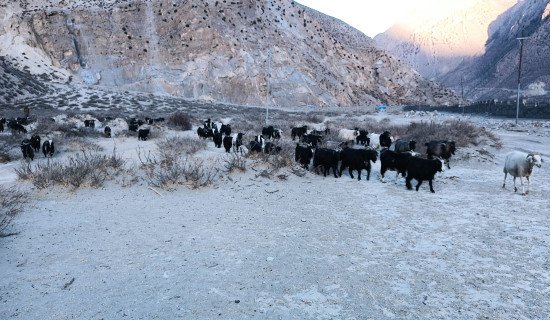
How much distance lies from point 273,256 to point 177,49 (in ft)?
178

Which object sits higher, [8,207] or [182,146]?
[182,146]

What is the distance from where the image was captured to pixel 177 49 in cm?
5278

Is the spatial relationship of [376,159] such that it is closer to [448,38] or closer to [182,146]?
[182,146]

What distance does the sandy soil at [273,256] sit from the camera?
139 inches

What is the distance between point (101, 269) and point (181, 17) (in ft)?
193

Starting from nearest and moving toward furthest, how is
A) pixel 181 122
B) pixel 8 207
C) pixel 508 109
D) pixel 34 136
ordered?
1. pixel 8 207
2. pixel 34 136
3. pixel 181 122
4. pixel 508 109

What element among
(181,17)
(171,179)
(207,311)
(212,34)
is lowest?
(207,311)

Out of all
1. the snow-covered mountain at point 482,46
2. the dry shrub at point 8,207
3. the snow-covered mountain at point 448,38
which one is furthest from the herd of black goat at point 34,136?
the snow-covered mountain at point 448,38

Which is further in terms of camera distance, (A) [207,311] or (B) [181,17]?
(B) [181,17]

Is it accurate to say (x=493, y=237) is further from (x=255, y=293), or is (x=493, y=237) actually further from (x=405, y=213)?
(x=255, y=293)

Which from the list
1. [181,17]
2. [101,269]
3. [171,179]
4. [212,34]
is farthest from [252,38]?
[101,269]

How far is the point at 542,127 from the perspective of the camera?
79.9 feet

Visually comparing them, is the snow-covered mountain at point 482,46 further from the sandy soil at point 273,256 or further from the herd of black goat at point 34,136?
the sandy soil at point 273,256

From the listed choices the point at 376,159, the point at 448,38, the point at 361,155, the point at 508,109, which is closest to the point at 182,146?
the point at 361,155
